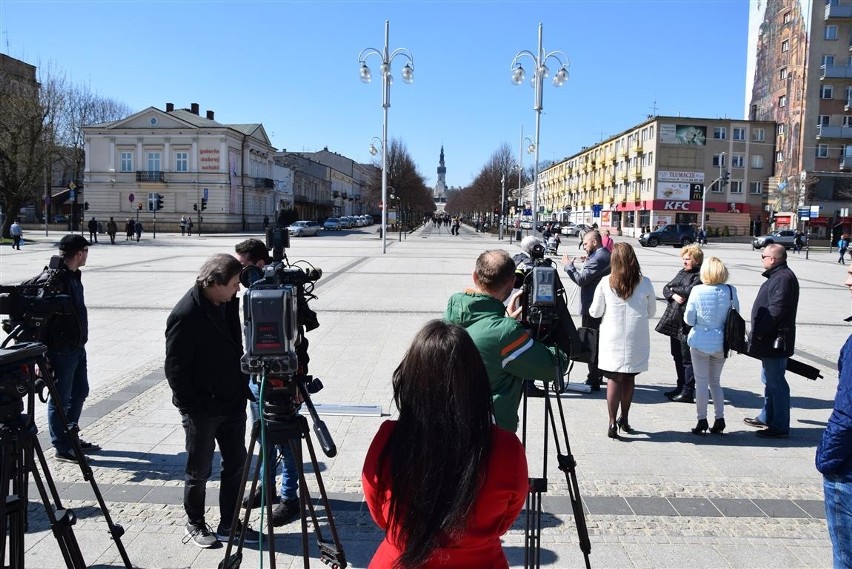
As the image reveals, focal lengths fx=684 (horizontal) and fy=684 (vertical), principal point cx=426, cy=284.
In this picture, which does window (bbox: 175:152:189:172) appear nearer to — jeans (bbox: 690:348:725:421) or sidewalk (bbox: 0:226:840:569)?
sidewalk (bbox: 0:226:840:569)

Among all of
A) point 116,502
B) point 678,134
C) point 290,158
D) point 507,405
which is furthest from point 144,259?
point 290,158

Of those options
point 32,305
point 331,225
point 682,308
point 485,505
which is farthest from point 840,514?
point 331,225

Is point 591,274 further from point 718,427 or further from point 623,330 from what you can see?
point 718,427

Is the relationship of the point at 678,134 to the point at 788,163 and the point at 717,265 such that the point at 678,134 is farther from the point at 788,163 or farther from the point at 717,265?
the point at 717,265

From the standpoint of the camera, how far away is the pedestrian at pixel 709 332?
20.6 ft

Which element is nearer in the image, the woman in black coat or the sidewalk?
the sidewalk

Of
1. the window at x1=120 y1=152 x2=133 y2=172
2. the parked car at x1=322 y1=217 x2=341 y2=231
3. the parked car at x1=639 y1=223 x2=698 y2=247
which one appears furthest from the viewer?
the parked car at x1=322 y1=217 x2=341 y2=231

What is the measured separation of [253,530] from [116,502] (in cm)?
112

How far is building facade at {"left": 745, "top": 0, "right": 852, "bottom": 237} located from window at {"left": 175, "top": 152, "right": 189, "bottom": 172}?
5444 cm

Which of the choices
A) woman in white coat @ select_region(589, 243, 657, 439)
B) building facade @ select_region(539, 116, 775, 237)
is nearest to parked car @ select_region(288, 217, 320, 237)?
building facade @ select_region(539, 116, 775, 237)

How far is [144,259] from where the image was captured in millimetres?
27156

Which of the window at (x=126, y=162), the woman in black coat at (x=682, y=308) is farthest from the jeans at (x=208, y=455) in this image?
→ the window at (x=126, y=162)

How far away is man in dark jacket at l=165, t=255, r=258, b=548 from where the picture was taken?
4.05 metres

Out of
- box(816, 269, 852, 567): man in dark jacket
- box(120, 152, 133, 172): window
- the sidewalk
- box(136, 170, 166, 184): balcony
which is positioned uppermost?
box(120, 152, 133, 172): window
